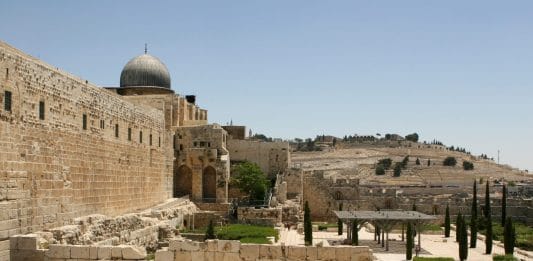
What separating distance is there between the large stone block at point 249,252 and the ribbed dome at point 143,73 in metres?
26.6

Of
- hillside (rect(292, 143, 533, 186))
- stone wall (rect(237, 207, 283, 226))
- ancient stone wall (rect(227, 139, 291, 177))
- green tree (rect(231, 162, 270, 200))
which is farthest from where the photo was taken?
hillside (rect(292, 143, 533, 186))

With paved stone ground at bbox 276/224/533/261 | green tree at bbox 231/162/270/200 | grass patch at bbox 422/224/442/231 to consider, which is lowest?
grass patch at bbox 422/224/442/231

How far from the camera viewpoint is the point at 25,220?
15.1 metres

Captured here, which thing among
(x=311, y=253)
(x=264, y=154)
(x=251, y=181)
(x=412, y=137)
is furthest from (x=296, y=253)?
(x=412, y=137)

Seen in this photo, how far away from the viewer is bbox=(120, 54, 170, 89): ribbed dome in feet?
120

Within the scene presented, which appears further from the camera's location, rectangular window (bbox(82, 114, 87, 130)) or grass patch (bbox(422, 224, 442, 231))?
grass patch (bbox(422, 224, 442, 231))

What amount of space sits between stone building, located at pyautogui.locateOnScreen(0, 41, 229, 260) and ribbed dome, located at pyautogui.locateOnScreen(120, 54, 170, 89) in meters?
3.95

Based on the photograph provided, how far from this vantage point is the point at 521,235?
3547cm

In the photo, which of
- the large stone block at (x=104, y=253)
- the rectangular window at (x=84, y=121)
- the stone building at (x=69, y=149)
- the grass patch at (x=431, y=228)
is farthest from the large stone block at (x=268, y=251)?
the grass patch at (x=431, y=228)

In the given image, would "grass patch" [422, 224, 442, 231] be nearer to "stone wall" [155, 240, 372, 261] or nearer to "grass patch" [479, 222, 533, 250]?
"grass patch" [479, 222, 533, 250]

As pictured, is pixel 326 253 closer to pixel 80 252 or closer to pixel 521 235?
pixel 80 252

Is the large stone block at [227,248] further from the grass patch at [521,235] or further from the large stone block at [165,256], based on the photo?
the grass patch at [521,235]

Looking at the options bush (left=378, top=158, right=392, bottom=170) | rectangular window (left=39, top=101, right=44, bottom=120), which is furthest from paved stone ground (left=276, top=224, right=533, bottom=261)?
bush (left=378, top=158, right=392, bottom=170)

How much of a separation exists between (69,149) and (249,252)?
9.03 metres
